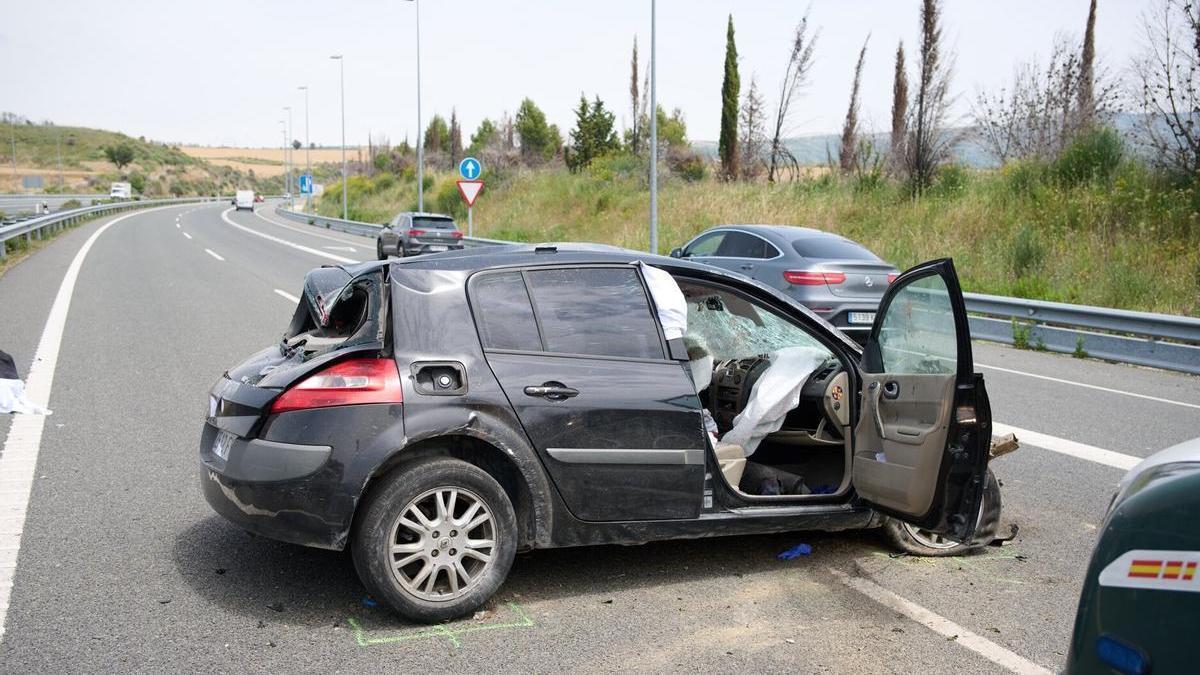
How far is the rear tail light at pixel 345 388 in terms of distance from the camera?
13.5ft

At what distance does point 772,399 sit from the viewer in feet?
16.4

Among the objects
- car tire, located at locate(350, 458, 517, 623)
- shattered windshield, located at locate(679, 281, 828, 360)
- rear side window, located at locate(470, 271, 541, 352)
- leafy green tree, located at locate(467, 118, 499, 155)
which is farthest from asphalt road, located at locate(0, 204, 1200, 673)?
leafy green tree, located at locate(467, 118, 499, 155)

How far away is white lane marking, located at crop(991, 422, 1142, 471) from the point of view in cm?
702

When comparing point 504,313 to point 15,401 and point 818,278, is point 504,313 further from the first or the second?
point 818,278

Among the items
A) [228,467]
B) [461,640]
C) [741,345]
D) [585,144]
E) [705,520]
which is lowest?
[461,640]

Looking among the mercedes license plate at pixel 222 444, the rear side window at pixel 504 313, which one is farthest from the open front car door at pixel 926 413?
the mercedes license plate at pixel 222 444

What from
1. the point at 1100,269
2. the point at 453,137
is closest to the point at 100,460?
the point at 1100,269

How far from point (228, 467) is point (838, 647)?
2.56 m

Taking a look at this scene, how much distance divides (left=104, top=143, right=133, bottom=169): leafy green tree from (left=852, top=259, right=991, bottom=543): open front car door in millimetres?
136048

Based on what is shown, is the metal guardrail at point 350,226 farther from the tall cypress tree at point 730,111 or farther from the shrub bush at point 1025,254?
the shrub bush at point 1025,254

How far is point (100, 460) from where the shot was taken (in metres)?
6.65

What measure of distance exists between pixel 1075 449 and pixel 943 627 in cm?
383

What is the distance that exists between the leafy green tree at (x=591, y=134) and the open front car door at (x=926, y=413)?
1827 inches

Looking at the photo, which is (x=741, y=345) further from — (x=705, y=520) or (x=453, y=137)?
(x=453, y=137)
